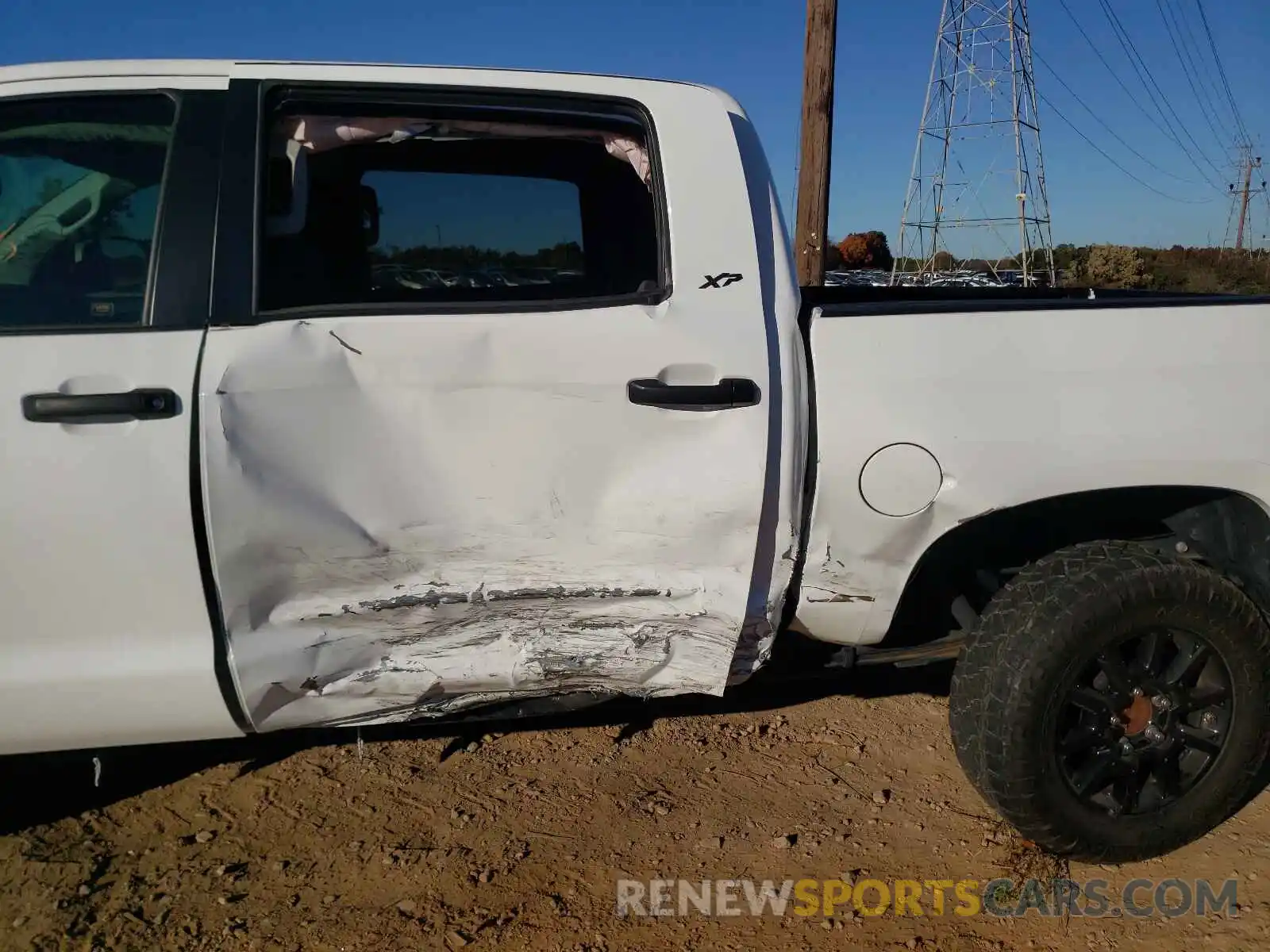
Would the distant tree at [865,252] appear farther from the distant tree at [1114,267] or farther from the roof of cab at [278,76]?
the roof of cab at [278,76]

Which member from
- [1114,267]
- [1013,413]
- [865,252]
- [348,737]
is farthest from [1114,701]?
[1114,267]

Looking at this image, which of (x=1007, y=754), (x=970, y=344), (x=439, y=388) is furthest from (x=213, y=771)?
(x=970, y=344)

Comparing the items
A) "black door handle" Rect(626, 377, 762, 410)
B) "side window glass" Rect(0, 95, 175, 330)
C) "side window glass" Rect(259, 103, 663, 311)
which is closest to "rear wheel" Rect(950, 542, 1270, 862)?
"black door handle" Rect(626, 377, 762, 410)

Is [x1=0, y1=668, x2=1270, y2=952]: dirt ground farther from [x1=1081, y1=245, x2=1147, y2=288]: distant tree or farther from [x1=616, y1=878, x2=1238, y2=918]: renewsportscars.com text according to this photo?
[x1=1081, y1=245, x2=1147, y2=288]: distant tree

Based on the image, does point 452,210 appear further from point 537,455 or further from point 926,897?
point 926,897

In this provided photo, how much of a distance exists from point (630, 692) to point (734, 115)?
5.20 ft

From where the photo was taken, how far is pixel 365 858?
2512 mm

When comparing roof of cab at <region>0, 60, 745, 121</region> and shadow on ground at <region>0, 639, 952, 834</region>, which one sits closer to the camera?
roof of cab at <region>0, 60, 745, 121</region>

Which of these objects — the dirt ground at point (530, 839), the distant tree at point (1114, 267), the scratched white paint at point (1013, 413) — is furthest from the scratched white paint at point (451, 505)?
the distant tree at point (1114, 267)

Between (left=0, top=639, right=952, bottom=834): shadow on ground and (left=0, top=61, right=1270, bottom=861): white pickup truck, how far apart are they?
1.19 feet

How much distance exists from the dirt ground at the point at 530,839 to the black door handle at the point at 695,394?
924 millimetres

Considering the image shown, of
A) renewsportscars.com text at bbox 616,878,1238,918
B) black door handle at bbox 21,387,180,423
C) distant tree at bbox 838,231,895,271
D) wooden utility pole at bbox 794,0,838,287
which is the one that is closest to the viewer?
black door handle at bbox 21,387,180,423

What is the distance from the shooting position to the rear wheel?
7.51 feet

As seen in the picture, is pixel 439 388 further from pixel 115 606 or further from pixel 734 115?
pixel 734 115
